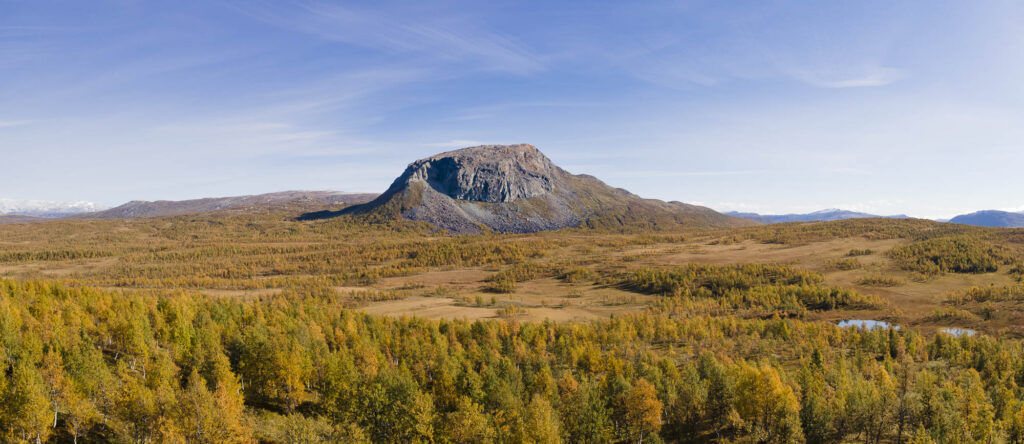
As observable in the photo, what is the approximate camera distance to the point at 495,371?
8044cm

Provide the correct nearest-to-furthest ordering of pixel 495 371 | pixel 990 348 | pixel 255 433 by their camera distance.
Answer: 1. pixel 255 433
2. pixel 495 371
3. pixel 990 348

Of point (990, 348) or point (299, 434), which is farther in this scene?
point (990, 348)

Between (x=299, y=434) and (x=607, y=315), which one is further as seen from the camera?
(x=607, y=315)

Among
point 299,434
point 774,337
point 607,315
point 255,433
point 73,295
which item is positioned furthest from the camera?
point 607,315

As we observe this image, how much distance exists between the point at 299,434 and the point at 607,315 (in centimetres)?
14572

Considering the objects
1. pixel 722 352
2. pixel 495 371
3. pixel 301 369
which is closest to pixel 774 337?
pixel 722 352

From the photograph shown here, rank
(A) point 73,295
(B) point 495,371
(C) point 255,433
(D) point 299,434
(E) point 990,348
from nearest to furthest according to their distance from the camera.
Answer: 1. (D) point 299,434
2. (C) point 255,433
3. (B) point 495,371
4. (E) point 990,348
5. (A) point 73,295

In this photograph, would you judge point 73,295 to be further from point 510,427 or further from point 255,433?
point 510,427

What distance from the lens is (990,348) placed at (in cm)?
10756

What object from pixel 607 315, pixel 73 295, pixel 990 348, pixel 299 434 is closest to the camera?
pixel 299 434

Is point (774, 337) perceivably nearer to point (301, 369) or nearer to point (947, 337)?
point (947, 337)

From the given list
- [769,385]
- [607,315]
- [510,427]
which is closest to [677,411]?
[769,385]

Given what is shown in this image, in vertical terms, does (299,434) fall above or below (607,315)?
above

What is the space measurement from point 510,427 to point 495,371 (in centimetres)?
1928
